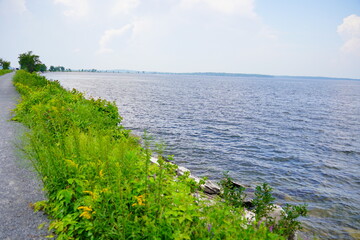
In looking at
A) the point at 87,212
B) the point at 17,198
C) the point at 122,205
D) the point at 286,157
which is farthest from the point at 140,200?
the point at 286,157

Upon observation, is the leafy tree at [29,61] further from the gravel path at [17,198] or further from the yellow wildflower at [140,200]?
the yellow wildflower at [140,200]

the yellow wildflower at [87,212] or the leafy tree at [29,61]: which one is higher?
the leafy tree at [29,61]

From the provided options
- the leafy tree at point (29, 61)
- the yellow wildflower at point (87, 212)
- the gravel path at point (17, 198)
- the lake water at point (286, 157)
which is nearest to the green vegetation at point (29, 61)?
the leafy tree at point (29, 61)

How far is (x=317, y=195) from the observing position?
10.5 m

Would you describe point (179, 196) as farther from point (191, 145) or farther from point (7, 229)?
point (191, 145)

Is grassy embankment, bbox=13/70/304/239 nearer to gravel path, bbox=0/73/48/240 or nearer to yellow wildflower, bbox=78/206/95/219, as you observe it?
yellow wildflower, bbox=78/206/95/219

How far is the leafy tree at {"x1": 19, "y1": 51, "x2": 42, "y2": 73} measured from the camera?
6297 cm

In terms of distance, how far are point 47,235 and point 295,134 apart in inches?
844

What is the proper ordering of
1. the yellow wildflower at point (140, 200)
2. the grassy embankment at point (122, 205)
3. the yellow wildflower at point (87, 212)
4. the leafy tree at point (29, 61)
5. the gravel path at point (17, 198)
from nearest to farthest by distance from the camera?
the grassy embankment at point (122, 205) < the yellow wildflower at point (87, 212) < the yellow wildflower at point (140, 200) < the gravel path at point (17, 198) < the leafy tree at point (29, 61)

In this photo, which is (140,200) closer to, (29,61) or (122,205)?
(122,205)

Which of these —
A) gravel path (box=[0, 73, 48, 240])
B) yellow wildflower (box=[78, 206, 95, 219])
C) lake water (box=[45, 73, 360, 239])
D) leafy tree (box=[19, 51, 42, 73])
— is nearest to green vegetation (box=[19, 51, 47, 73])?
leafy tree (box=[19, 51, 42, 73])

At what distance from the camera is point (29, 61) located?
63438 mm

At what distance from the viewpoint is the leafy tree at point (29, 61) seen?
63.0m

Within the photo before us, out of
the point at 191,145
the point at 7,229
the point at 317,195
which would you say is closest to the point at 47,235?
the point at 7,229
